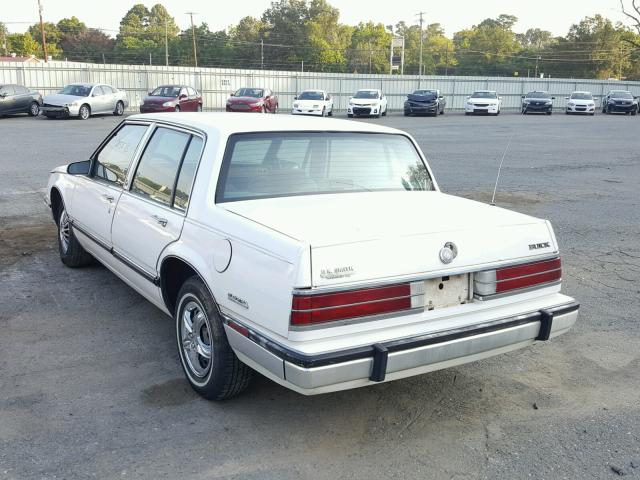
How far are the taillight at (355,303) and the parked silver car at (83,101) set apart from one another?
26.5 m

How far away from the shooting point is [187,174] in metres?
3.99

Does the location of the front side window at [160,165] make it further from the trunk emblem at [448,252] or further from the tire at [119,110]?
the tire at [119,110]

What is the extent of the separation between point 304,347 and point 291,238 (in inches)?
20.5

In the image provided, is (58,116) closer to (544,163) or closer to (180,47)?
(544,163)

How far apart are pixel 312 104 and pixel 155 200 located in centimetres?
2950

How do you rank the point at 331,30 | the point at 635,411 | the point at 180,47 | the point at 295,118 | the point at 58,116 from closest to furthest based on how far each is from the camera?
1. the point at 635,411
2. the point at 295,118
3. the point at 58,116
4. the point at 180,47
5. the point at 331,30

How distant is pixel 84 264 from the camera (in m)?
6.18

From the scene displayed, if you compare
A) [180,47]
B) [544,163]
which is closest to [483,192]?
[544,163]

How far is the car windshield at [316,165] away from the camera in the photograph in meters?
3.91

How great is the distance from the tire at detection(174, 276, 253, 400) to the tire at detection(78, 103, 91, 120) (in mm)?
25929

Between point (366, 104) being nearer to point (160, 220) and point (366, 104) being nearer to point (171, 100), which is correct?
point (171, 100)

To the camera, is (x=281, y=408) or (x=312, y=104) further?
(x=312, y=104)

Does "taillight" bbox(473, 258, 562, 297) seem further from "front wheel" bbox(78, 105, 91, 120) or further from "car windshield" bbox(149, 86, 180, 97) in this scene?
"car windshield" bbox(149, 86, 180, 97)

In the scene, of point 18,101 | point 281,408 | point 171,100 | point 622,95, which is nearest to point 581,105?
point 622,95
